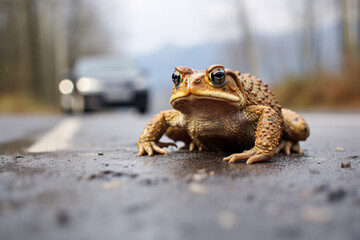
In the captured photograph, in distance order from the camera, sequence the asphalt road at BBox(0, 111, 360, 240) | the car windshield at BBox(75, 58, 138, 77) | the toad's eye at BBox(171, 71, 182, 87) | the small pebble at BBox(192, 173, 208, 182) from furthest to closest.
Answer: the car windshield at BBox(75, 58, 138, 77) < the toad's eye at BBox(171, 71, 182, 87) < the small pebble at BBox(192, 173, 208, 182) < the asphalt road at BBox(0, 111, 360, 240)

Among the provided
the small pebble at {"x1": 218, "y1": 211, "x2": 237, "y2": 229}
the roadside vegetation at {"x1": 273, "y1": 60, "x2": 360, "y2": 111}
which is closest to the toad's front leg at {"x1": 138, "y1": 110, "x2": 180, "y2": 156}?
the small pebble at {"x1": 218, "y1": 211, "x2": 237, "y2": 229}

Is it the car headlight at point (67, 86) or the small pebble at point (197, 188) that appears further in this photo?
the car headlight at point (67, 86)

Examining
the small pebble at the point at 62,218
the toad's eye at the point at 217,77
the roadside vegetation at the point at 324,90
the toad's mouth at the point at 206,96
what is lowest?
the roadside vegetation at the point at 324,90

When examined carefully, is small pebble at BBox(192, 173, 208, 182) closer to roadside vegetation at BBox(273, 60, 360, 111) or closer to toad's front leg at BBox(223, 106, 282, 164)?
toad's front leg at BBox(223, 106, 282, 164)

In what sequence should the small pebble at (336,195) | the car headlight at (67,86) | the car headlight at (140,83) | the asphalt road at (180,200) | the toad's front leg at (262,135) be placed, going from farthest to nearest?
the car headlight at (67,86) → the car headlight at (140,83) → the toad's front leg at (262,135) → the small pebble at (336,195) → the asphalt road at (180,200)

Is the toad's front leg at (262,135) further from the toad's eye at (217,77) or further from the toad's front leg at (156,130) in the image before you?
the toad's front leg at (156,130)

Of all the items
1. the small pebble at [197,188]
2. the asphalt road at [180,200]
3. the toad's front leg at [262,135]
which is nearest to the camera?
the asphalt road at [180,200]

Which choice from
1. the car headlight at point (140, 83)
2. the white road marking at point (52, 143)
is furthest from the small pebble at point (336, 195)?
the car headlight at point (140, 83)

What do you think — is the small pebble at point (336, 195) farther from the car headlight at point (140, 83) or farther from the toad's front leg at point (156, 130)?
the car headlight at point (140, 83)

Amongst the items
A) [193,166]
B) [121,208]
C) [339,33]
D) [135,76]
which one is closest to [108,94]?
[135,76]

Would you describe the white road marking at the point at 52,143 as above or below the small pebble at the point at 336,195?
below
